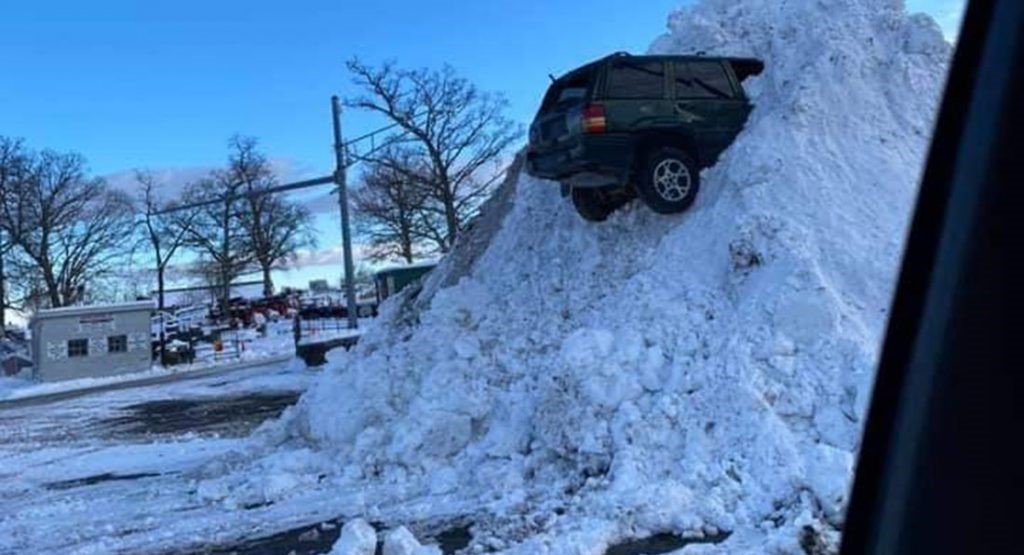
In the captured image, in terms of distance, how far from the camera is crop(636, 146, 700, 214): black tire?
11.3 m

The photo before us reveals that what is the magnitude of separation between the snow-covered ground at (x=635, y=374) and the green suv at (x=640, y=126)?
358 mm

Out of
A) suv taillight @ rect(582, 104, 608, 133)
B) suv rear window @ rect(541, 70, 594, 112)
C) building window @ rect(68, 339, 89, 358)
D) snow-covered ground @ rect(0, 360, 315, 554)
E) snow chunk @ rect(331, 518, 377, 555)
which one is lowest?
snow-covered ground @ rect(0, 360, 315, 554)

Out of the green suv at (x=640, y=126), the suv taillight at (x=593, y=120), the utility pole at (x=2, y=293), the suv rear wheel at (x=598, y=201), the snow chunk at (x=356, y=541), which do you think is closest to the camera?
the snow chunk at (x=356, y=541)

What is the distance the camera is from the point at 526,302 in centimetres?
1166

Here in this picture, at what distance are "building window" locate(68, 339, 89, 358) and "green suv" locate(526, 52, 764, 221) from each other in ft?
90.1

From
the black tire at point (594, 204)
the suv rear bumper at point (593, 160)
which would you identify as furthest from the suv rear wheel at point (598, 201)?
the suv rear bumper at point (593, 160)

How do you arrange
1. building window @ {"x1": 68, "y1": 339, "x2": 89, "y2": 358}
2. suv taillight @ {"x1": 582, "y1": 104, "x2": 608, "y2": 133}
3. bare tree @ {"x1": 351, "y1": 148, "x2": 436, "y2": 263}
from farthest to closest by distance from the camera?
bare tree @ {"x1": 351, "y1": 148, "x2": 436, "y2": 263}, building window @ {"x1": 68, "y1": 339, "x2": 89, "y2": 358}, suv taillight @ {"x1": 582, "y1": 104, "x2": 608, "y2": 133}

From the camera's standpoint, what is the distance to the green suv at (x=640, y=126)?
11.0m

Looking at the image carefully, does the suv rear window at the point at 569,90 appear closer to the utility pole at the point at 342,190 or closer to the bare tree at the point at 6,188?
the utility pole at the point at 342,190

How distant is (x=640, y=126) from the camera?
11.2 metres

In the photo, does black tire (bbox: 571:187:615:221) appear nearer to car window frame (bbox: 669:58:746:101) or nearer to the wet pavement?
car window frame (bbox: 669:58:746:101)

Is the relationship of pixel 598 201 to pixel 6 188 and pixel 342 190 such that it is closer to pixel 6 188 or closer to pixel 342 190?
pixel 342 190

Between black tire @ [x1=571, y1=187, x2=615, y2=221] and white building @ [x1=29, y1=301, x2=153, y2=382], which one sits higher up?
black tire @ [x1=571, y1=187, x2=615, y2=221]

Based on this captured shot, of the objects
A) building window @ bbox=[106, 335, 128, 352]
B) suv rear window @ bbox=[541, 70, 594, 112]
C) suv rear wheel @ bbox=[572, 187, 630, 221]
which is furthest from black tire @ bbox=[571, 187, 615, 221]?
building window @ bbox=[106, 335, 128, 352]
